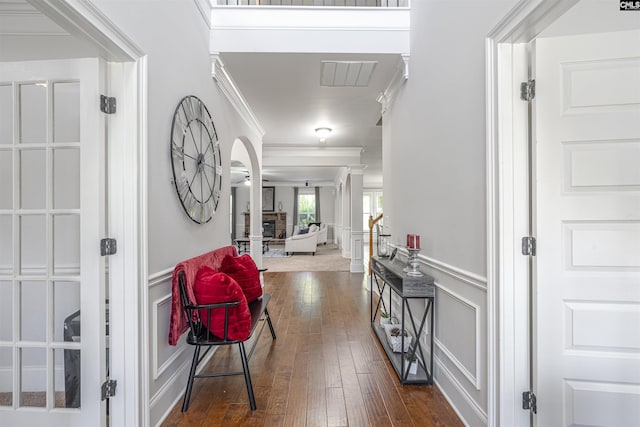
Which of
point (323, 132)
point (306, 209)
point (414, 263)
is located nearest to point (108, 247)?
point (414, 263)

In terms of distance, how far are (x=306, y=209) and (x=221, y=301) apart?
1085 cm

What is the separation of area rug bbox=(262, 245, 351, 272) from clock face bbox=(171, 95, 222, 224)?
4.35 m

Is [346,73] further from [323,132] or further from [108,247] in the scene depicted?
[108,247]

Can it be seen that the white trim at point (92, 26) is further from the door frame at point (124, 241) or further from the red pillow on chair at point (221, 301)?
the red pillow on chair at point (221, 301)

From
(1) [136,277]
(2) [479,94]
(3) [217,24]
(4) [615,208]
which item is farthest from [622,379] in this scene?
(3) [217,24]

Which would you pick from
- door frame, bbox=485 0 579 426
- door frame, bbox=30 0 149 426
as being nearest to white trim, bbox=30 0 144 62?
door frame, bbox=30 0 149 426

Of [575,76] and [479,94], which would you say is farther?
[479,94]

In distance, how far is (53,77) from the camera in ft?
4.83

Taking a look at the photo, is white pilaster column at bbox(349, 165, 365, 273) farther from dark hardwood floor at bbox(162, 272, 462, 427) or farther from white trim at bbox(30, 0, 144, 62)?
white trim at bbox(30, 0, 144, 62)

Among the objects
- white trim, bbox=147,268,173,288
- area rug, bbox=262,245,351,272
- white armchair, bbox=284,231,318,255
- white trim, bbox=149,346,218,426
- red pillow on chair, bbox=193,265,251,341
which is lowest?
area rug, bbox=262,245,351,272

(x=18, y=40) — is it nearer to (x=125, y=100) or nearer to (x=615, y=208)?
(x=125, y=100)

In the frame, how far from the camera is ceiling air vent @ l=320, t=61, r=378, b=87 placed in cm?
275

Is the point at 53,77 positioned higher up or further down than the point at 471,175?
higher up

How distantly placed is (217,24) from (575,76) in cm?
266
